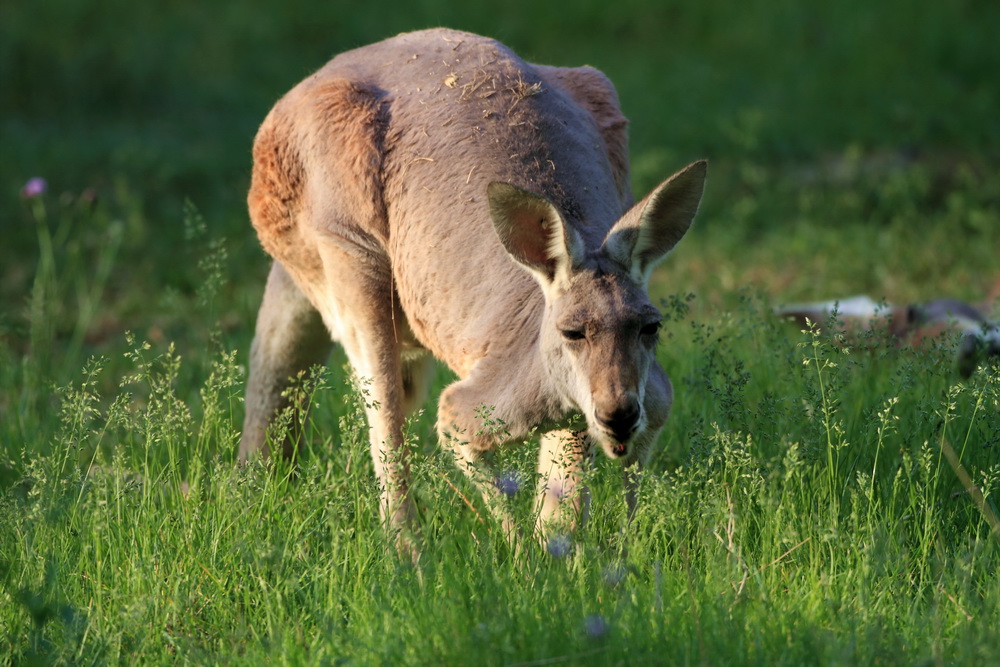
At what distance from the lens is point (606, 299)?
3137 mm

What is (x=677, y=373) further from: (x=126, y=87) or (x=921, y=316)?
(x=126, y=87)

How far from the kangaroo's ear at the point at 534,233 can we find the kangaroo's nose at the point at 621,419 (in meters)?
0.45

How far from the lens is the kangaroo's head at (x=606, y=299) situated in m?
3.04

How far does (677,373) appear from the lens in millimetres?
4762

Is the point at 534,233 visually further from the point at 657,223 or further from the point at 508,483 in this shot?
the point at 508,483

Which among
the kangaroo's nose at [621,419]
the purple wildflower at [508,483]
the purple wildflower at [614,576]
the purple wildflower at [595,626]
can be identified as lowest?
the purple wildflower at [595,626]

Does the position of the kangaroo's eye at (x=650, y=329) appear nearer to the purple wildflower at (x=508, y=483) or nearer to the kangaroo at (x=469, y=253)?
the kangaroo at (x=469, y=253)

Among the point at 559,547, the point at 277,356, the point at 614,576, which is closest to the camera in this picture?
the point at 614,576

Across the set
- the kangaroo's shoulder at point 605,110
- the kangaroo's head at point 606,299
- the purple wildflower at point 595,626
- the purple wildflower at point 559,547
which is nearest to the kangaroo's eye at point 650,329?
the kangaroo's head at point 606,299

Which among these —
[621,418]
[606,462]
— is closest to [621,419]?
[621,418]

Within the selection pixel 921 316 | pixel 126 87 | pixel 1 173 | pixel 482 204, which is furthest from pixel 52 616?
pixel 126 87

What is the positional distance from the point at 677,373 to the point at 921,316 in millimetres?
1290

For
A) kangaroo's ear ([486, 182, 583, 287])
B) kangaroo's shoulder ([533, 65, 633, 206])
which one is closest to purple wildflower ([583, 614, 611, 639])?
kangaroo's ear ([486, 182, 583, 287])

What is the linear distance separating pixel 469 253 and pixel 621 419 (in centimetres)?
101
